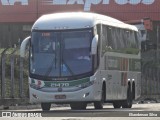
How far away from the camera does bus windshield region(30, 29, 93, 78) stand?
Answer: 22.5 metres

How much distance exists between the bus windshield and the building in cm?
5827

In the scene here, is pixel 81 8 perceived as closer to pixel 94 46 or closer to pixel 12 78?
pixel 12 78

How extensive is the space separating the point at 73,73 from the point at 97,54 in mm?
1237

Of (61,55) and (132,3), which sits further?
(132,3)

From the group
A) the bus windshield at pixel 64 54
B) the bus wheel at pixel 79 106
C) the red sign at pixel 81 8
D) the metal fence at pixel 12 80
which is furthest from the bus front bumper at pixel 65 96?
the red sign at pixel 81 8

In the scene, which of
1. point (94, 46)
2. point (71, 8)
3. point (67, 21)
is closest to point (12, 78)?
point (67, 21)

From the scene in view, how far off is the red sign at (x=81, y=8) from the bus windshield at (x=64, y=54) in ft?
194

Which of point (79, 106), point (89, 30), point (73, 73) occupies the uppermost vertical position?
point (89, 30)

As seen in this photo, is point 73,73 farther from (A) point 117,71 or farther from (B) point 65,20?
(A) point 117,71

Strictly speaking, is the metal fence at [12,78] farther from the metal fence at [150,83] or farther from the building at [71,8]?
the building at [71,8]

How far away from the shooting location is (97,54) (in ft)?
75.4

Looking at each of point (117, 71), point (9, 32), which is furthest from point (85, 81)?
point (9, 32)

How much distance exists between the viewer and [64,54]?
22578 millimetres

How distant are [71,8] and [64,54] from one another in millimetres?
60687
